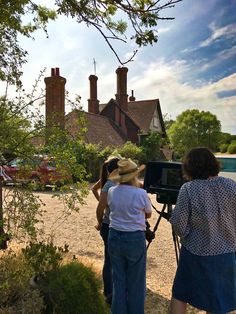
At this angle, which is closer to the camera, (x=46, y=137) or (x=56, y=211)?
(x=46, y=137)

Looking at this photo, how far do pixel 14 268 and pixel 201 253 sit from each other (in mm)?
1859

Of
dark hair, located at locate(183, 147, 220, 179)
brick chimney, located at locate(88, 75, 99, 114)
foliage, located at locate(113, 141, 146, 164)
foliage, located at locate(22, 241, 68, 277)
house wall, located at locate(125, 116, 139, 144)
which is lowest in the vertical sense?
foliage, located at locate(22, 241, 68, 277)

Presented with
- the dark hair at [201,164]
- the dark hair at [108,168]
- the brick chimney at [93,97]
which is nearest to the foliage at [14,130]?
the dark hair at [108,168]

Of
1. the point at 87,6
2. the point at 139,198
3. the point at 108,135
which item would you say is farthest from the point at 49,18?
the point at 108,135

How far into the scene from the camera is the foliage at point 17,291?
3.09 m

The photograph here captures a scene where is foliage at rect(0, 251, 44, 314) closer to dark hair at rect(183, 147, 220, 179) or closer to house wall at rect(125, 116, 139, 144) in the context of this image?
dark hair at rect(183, 147, 220, 179)

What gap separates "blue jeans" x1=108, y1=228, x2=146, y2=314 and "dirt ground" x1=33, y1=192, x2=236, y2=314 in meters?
0.90

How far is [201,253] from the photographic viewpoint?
120 inches

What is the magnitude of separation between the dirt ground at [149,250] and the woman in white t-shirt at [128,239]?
94 centimetres

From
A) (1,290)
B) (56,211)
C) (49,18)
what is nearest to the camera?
(1,290)

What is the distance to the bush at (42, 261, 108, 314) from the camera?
3.33 metres

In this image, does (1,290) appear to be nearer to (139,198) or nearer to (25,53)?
(139,198)

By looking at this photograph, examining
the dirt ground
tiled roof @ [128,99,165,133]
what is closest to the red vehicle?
the dirt ground

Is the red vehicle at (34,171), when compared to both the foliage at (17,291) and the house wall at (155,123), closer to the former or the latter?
the foliage at (17,291)
